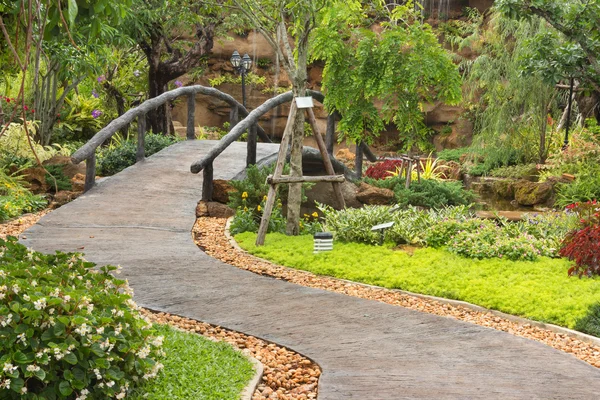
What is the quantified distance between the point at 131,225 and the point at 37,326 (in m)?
5.88

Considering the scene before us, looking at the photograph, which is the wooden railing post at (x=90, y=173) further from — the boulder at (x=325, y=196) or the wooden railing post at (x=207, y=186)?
the boulder at (x=325, y=196)

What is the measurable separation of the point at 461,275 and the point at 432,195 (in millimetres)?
4363

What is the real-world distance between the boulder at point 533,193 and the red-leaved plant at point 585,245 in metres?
6.01

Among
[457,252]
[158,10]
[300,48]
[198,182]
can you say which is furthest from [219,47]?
[457,252]

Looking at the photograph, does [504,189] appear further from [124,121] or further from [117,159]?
[124,121]

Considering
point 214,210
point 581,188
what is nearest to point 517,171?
point 581,188

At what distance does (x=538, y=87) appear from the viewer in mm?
16531

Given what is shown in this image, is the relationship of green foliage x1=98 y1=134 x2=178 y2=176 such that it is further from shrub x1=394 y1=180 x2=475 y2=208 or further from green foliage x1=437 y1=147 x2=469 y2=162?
green foliage x1=437 y1=147 x2=469 y2=162

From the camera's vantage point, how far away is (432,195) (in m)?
12.0

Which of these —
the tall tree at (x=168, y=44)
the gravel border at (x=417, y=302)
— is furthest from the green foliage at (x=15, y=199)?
the tall tree at (x=168, y=44)

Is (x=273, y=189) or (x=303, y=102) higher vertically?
(x=303, y=102)

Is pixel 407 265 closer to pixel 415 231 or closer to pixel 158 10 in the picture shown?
pixel 415 231

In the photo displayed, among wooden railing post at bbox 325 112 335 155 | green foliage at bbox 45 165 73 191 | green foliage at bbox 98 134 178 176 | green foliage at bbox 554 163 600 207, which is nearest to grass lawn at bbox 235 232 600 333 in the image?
green foliage at bbox 45 165 73 191

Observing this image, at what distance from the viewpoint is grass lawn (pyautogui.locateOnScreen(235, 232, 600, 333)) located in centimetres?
686
